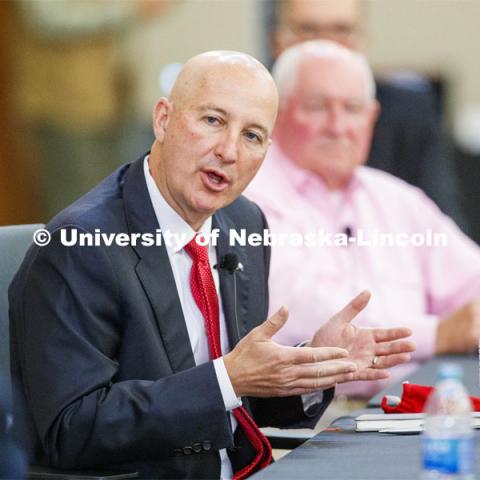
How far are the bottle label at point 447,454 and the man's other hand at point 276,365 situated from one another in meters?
0.38

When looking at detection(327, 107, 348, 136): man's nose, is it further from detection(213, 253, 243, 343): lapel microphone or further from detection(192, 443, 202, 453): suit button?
detection(192, 443, 202, 453): suit button

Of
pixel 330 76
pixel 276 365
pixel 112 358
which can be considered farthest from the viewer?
pixel 330 76

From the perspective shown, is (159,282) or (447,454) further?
(159,282)

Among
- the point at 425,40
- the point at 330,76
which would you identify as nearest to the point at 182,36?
the point at 425,40

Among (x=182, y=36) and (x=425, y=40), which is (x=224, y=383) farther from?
(x=425, y=40)

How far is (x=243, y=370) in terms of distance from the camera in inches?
79.6

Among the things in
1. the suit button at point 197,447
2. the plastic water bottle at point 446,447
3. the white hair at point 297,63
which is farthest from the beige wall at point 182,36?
the plastic water bottle at point 446,447

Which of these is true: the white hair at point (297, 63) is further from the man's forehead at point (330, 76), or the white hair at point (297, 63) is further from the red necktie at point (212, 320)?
the red necktie at point (212, 320)

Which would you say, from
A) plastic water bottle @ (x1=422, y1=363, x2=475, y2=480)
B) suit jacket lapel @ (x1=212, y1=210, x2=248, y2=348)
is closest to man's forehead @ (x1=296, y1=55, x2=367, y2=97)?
suit jacket lapel @ (x1=212, y1=210, x2=248, y2=348)

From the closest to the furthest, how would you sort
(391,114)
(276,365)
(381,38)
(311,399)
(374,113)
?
(276,365), (311,399), (374,113), (391,114), (381,38)

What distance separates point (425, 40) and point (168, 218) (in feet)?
12.9

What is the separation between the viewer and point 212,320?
7.40 feet

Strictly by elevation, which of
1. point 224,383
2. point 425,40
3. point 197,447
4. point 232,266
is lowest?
point 197,447

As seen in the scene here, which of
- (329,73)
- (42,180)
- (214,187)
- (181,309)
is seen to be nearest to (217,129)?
(214,187)
